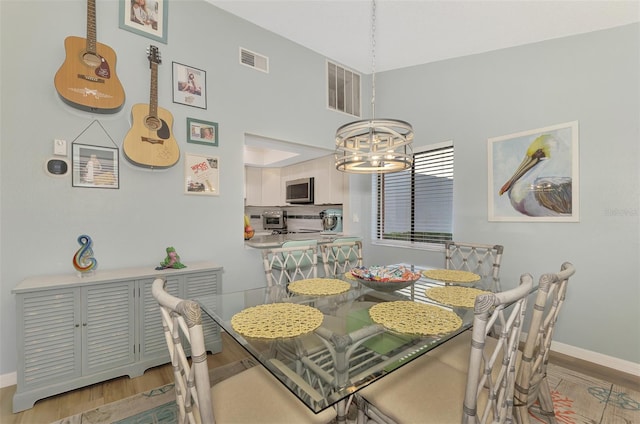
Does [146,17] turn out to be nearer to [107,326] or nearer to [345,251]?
[107,326]

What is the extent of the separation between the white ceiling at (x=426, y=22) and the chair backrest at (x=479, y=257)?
189 cm

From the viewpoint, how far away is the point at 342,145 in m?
1.71

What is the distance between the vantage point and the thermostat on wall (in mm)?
1956

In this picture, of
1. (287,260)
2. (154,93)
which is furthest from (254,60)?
(287,260)

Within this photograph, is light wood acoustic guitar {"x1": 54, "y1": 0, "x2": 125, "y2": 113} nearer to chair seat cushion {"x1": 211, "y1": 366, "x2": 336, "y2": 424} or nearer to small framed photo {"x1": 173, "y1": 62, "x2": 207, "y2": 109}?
small framed photo {"x1": 173, "y1": 62, "x2": 207, "y2": 109}

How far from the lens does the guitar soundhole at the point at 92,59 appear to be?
6.53 feet

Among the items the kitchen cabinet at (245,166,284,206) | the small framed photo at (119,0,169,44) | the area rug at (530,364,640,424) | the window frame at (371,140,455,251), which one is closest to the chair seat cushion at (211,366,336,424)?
the area rug at (530,364,640,424)

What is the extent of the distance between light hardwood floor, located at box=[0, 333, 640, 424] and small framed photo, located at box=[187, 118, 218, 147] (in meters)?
1.93

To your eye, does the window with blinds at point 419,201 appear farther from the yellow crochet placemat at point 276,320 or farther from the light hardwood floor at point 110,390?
the yellow crochet placemat at point 276,320

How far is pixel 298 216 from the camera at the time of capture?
557cm

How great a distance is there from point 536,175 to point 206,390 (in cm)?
295

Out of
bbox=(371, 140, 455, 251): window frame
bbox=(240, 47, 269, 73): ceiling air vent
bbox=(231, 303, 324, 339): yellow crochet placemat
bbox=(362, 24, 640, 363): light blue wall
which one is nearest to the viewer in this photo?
bbox=(231, 303, 324, 339): yellow crochet placemat

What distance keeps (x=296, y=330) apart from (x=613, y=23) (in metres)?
3.19

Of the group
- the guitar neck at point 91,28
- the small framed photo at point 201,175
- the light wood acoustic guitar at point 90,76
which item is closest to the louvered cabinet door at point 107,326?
the small framed photo at point 201,175
